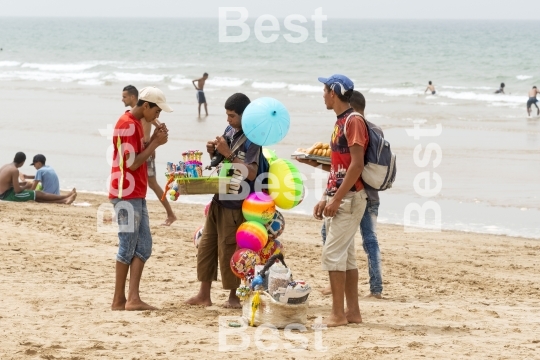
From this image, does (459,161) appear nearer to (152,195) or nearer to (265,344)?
(152,195)

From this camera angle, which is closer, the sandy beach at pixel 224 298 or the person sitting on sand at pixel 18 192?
the sandy beach at pixel 224 298

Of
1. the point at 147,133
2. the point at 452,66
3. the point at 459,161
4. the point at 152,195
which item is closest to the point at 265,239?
the point at 147,133

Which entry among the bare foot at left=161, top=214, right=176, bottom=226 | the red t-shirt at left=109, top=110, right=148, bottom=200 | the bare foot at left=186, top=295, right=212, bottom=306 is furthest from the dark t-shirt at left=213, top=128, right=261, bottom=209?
the bare foot at left=161, top=214, right=176, bottom=226

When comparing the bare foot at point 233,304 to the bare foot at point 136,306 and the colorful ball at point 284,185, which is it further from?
the colorful ball at point 284,185

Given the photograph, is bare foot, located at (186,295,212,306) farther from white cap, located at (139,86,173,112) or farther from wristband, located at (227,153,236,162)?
white cap, located at (139,86,173,112)

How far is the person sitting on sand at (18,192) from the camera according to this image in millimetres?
12172

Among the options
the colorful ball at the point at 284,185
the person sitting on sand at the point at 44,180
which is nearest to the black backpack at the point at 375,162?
the colorful ball at the point at 284,185

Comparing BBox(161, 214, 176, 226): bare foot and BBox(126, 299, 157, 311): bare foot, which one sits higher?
BBox(161, 214, 176, 226): bare foot

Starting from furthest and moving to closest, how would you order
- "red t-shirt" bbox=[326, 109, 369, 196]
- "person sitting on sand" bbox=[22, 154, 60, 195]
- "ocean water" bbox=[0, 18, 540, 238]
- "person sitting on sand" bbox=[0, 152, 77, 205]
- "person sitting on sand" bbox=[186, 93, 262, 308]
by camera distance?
"ocean water" bbox=[0, 18, 540, 238]
"person sitting on sand" bbox=[22, 154, 60, 195]
"person sitting on sand" bbox=[0, 152, 77, 205]
"person sitting on sand" bbox=[186, 93, 262, 308]
"red t-shirt" bbox=[326, 109, 369, 196]

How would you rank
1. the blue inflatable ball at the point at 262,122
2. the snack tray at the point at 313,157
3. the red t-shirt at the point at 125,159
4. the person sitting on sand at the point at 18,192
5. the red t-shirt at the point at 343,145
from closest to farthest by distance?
1. the red t-shirt at the point at 343,145
2. the blue inflatable ball at the point at 262,122
3. the red t-shirt at the point at 125,159
4. the snack tray at the point at 313,157
5. the person sitting on sand at the point at 18,192

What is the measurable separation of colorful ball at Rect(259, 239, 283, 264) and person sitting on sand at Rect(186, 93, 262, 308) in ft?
0.82

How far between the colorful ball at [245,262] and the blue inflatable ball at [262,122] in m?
0.84

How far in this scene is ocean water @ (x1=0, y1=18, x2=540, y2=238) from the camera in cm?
1425

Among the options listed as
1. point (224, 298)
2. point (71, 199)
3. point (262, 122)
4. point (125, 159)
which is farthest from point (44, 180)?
point (262, 122)
